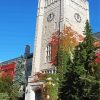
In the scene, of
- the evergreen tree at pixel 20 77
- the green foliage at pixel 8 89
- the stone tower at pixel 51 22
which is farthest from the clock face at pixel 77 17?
the green foliage at pixel 8 89

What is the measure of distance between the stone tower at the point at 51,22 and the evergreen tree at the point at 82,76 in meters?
15.0

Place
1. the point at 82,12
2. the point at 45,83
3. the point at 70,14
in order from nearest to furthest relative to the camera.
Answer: the point at 45,83
the point at 70,14
the point at 82,12

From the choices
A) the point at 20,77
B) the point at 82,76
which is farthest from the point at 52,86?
the point at 20,77

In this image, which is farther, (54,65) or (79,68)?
(54,65)

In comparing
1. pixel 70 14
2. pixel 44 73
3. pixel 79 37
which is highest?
pixel 70 14

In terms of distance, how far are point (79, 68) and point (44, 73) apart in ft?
52.3

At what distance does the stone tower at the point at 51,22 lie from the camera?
49562 mm

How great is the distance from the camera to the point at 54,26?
Answer: 5062 cm

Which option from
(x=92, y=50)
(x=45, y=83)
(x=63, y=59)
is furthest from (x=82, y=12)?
(x=92, y=50)

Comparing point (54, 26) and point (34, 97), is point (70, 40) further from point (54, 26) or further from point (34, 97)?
point (34, 97)

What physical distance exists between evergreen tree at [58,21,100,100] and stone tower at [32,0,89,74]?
1499 cm

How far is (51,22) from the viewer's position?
5134 cm

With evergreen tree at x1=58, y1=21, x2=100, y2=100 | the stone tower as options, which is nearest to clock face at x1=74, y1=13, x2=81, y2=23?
the stone tower

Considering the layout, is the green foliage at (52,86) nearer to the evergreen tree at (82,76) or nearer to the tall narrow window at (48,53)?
the tall narrow window at (48,53)
